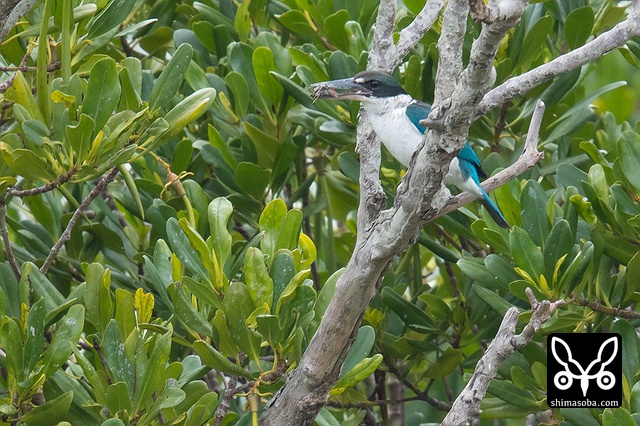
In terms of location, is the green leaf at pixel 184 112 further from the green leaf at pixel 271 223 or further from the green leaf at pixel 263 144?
the green leaf at pixel 263 144

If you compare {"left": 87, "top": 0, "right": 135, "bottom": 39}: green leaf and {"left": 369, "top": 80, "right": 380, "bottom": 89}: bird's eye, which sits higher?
{"left": 87, "top": 0, "right": 135, "bottom": 39}: green leaf

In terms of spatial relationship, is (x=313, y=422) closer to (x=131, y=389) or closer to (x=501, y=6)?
(x=131, y=389)

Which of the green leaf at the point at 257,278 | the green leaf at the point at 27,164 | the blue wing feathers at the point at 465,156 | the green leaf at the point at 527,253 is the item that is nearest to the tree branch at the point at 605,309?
the green leaf at the point at 527,253

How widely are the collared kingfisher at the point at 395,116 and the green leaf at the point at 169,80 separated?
→ 2.00 ft

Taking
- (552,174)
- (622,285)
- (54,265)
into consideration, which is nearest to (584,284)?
(622,285)

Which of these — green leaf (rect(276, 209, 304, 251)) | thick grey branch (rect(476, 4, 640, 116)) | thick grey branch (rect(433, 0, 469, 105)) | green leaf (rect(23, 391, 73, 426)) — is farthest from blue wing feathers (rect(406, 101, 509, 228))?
green leaf (rect(23, 391, 73, 426))

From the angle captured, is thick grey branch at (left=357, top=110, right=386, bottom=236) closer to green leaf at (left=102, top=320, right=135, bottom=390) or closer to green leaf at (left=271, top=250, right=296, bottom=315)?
green leaf at (left=271, top=250, right=296, bottom=315)

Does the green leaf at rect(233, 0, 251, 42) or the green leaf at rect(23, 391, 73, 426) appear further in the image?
the green leaf at rect(233, 0, 251, 42)

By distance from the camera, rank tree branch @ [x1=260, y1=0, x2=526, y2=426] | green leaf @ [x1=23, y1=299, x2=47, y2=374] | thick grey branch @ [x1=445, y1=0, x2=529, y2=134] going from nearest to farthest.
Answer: thick grey branch @ [x1=445, y1=0, x2=529, y2=134], tree branch @ [x1=260, y1=0, x2=526, y2=426], green leaf @ [x1=23, y1=299, x2=47, y2=374]

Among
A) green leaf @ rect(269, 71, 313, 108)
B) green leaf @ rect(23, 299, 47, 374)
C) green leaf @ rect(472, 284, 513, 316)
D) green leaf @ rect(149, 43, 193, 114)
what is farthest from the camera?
green leaf @ rect(269, 71, 313, 108)

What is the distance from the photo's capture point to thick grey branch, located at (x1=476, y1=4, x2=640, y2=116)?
220cm

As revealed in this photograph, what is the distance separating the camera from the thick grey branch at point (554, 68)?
220 centimetres

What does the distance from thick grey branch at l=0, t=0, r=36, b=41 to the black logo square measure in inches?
78.5

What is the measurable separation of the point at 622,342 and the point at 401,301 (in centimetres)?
77
